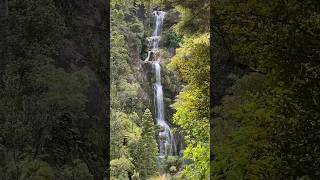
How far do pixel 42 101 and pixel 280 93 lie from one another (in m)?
3.44

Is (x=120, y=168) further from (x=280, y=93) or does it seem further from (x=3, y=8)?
(x=280, y=93)

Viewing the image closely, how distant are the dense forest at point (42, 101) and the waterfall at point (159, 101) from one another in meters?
3.99

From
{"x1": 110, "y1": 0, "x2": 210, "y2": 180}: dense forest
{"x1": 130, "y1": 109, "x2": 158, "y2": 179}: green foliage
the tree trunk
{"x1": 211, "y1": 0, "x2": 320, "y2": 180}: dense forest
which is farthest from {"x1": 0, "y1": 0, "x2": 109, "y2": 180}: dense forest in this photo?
{"x1": 211, "y1": 0, "x2": 320, "y2": 180}: dense forest

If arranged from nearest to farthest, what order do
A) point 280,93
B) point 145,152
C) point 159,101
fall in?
point 280,93 → point 145,152 → point 159,101

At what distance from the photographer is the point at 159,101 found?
12273 millimetres

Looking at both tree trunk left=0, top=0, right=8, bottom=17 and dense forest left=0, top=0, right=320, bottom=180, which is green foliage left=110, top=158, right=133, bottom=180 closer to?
dense forest left=0, top=0, right=320, bottom=180

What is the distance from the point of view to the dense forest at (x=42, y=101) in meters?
5.66

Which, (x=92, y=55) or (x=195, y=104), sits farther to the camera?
(x=92, y=55)

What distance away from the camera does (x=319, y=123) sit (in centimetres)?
340

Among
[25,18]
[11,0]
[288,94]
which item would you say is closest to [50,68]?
[25,18]

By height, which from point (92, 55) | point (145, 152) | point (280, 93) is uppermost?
point (92, 55)

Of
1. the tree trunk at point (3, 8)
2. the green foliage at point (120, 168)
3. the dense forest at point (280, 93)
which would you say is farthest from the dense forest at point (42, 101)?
the dense forest at point (280, 93)

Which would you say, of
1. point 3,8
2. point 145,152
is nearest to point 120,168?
point 145,152

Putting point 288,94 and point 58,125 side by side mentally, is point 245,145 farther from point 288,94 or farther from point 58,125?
point 58,125
